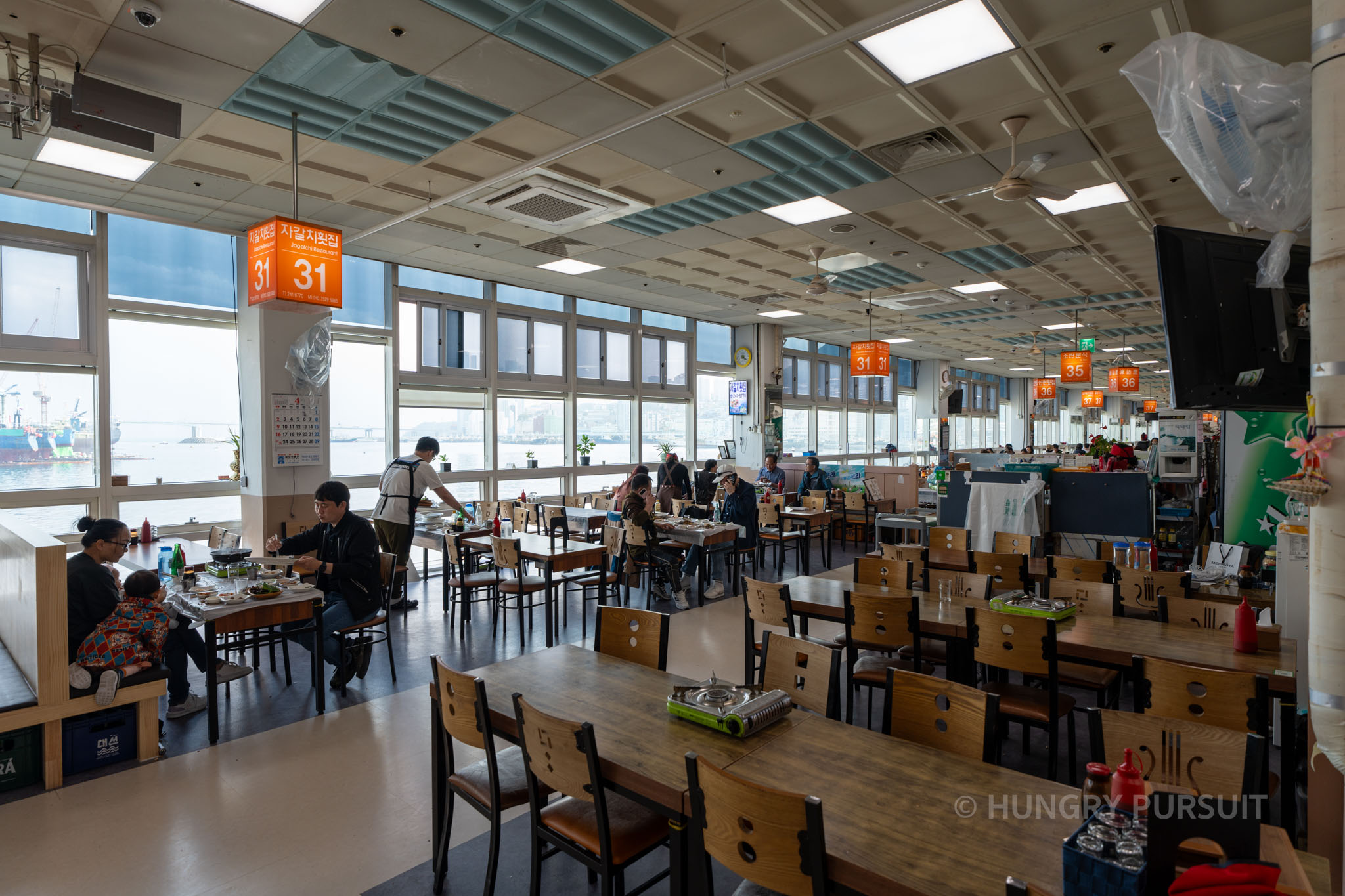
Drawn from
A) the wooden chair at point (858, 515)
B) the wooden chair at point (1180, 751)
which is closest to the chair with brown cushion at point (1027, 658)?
the wooden chair at point (1180, 751)

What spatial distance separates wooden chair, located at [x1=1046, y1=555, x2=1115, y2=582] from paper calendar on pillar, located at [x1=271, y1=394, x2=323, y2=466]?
21.8ft

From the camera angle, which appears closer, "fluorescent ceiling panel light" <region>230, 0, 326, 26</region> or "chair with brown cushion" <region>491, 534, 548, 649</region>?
"fluorescent ceiling panel light" <region>230, 0, 326, 26</region>

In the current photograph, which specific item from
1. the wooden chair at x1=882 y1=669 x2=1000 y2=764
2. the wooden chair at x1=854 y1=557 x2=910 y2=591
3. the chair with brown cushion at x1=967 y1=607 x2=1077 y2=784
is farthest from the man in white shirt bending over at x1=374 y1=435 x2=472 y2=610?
the wooden chair at x1=882 y1=669 x2=1000 y2=764

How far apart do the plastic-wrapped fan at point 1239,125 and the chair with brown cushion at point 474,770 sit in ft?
8.04

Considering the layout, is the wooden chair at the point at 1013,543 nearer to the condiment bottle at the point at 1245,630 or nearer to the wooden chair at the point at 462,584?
the condiment bottle at the point at 1245,630

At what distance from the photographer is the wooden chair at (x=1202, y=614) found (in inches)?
132

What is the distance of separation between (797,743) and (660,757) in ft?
1.35

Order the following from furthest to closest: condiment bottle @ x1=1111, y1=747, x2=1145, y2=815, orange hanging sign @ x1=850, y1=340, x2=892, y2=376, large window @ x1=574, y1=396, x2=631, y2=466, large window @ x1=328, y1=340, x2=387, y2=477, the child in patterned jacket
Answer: large window @ x1=574, y1=396, x2=631, y2=466 → orange hanging sign @ x1=850, y1=340, x2=892, y2=376 → large window @ x1=328, y1=340, x2=387, y2=477 → the child in patterned jacket → condiment bottle @ x1=1111, y1=747, x2=1145, y2=815

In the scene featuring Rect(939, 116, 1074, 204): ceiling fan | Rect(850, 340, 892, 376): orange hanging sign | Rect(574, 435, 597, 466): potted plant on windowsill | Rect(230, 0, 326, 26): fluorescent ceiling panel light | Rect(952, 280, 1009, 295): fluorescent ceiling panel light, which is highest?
Rect(952, 280, 1009, 295): fluorescent ceiling panel light

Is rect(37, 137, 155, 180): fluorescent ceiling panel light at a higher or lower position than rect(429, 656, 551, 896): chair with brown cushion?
higher

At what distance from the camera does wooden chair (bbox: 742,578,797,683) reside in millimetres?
3774

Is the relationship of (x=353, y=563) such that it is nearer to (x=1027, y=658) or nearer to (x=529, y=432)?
(x=1027, y=658)

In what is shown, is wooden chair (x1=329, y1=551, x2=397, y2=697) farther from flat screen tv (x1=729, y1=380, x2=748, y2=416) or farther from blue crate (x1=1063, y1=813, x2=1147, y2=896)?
flat screen tv (x1=729, y1=380, x2=748, y2=416)

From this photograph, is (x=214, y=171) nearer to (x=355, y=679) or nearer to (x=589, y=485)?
(x=355, y=679)
